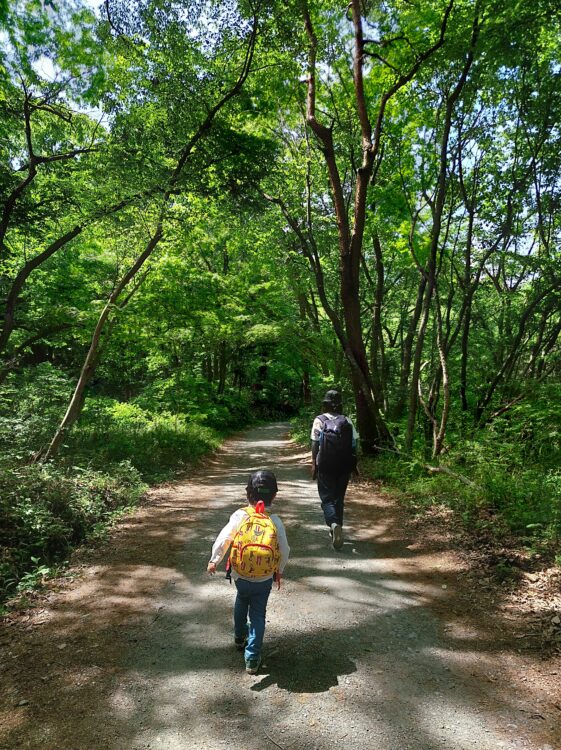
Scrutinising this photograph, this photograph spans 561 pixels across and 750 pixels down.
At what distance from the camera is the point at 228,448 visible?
17.1 meters

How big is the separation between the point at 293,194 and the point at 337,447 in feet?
30.8

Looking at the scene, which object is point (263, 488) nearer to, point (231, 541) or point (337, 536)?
point (231, 541)

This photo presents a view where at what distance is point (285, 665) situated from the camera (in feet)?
10.6

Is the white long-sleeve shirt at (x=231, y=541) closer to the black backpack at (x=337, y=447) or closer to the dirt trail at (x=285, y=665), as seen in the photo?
the dirt trail at (x=285, y=665)

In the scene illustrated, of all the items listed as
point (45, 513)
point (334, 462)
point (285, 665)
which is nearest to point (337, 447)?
point (334, 462)

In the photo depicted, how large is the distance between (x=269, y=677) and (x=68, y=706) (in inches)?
53.0

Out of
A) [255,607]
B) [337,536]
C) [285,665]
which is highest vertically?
[255,607]

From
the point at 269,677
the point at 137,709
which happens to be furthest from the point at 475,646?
the point at 137,709

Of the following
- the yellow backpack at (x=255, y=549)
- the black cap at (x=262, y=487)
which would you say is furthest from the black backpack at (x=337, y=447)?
the yellow backpack at (x=255, y=549)

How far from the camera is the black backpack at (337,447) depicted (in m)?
5.59

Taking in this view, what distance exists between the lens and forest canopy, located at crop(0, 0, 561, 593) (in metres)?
6.96

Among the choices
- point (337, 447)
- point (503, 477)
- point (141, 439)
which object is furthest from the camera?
point (141, 439)

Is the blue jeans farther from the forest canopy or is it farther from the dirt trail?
the forest canopy

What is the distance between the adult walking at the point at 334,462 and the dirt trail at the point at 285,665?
476 mm
